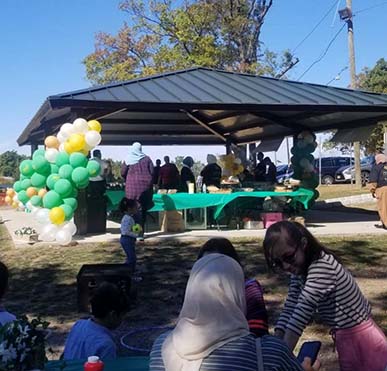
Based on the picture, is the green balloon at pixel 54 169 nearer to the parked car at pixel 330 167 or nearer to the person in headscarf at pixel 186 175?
the person in headscarf at pixel 186 175

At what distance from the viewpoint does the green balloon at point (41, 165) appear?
11.6 metres

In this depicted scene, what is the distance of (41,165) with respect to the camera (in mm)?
11578

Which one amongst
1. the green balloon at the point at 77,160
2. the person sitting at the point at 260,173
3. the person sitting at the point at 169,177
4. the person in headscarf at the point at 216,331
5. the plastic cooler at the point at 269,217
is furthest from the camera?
the person sitting at the point at 260,173

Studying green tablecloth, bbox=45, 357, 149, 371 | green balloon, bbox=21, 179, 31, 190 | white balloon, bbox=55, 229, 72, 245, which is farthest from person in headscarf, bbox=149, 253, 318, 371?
green balloon, bbox=21, 179, 31, 190

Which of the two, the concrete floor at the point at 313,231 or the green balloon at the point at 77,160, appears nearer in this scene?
the green balloon at the point at 77,160

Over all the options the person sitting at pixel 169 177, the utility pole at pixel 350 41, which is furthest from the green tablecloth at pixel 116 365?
the utility pole at pixel 350 41

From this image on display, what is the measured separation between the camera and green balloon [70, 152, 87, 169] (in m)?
10.6

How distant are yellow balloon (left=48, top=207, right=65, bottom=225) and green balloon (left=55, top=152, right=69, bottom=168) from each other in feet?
Answer: 3.01

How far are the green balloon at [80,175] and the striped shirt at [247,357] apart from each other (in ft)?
28.8

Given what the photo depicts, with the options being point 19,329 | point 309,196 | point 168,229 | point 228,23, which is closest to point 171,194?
point 168,229

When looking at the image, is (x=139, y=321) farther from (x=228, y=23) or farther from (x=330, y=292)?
(x=228, y=23)

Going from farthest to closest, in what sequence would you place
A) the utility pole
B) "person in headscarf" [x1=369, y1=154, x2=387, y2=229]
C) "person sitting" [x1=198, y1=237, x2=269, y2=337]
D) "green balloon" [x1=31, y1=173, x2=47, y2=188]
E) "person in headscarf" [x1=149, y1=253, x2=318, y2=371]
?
the utility pole < "person in headscarf" [x1=369, y1=154, x2=387, y2=229] < "green balloon" [x1=31, y1=173, x2=47, y2=188] < "person sitting" [x1=198, y1=237, x2=269, y2=337] < "person in headscarf" [x1=149, y1=253, x2=318, y2=371]

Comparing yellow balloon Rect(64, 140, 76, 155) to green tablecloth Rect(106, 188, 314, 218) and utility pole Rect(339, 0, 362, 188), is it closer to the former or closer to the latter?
green tablecloth Rect(106, 188, 314, 218)

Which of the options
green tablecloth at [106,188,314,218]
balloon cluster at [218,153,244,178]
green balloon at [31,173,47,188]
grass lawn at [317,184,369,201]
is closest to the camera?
green balloon at [31,173,47,188]
